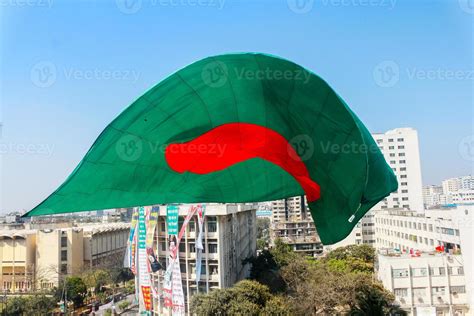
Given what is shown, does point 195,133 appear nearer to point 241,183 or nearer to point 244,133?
point 244,133

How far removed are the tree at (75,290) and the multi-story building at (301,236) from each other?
30075 mm

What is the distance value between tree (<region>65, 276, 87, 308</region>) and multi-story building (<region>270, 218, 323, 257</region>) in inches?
1184

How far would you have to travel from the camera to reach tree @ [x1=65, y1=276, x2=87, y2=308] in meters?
32.9

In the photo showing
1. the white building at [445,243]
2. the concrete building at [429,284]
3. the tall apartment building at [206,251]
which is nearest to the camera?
the concrete building at [429,284]

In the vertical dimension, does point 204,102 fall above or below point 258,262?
above

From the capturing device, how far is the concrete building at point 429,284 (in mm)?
23094

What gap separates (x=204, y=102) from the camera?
3715 mm

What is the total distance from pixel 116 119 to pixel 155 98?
411mm

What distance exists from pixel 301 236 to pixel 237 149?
56.9 metres

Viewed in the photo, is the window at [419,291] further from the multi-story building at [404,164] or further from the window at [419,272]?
the multi-story building at [404,164]

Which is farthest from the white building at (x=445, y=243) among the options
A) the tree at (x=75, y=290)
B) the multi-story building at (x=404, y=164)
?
the tree at (x=75, y=290)

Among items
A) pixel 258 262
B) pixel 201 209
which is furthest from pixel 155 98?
pixel 258 262

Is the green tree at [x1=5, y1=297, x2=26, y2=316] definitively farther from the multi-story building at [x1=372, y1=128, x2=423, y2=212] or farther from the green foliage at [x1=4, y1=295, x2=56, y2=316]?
the multi-story building at [x1=372, y1=128, x2=423, y2=212]

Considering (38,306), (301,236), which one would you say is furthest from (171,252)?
(301,236)
